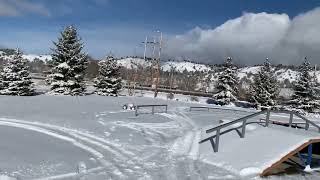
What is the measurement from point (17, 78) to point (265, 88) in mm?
33837

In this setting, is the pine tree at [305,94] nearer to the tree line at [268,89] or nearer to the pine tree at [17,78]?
the tree line at [268,89]

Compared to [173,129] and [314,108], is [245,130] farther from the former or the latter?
[314,108]

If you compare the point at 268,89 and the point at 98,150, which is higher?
Result: the point at 268,89

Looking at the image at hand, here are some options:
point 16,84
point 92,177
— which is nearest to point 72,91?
point 16,84

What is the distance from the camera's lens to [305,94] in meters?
55.2

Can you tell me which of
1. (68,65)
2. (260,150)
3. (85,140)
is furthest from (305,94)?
(85,140)

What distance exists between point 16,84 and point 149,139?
32336 mm

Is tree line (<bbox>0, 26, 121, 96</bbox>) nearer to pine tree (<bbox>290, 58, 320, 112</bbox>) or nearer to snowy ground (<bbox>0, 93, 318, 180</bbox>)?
snowy ground (<bbox>0, 93, 318, 180</bbox>)

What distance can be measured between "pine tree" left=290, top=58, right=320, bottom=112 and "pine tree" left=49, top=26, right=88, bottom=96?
1180 inches

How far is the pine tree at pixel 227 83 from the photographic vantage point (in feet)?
187

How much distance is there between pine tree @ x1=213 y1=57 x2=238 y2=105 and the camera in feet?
187

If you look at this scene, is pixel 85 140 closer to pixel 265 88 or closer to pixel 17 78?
pixel 17 78

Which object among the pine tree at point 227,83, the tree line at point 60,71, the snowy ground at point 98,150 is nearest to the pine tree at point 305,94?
the pine tree at point 227,83

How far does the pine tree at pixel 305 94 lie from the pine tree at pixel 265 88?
2.91 m
